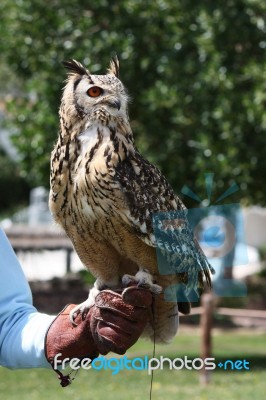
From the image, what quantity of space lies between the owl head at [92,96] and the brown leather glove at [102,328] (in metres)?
0.90

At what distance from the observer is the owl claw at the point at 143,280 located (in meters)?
3.35

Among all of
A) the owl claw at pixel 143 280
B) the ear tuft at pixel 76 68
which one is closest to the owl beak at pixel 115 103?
the ear tuft at pixel 76 68

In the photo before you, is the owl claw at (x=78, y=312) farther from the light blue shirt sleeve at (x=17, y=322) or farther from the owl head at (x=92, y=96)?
the owl head at (x=92, y=96)

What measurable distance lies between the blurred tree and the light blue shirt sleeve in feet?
23.8

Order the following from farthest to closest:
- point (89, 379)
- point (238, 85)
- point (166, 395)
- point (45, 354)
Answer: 1. point (89, 379)
2. point (238, 85)
3. point (166, 395)
4. point (45, 354)

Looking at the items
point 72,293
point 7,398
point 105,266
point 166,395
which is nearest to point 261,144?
point 166,395

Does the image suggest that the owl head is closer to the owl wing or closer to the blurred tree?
the owl wing

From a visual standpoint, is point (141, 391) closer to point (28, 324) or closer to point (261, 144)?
point (261, 144)

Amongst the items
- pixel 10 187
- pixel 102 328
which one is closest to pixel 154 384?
pixel 102 328

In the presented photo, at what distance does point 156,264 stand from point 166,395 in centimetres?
656

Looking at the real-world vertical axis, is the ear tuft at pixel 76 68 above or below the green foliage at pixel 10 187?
above

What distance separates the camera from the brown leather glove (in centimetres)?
289

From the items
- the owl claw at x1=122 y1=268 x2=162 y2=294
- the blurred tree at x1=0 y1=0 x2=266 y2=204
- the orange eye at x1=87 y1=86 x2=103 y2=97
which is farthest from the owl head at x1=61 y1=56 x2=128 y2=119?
the blurred tree at x1=0 y1=0 x2=266 y2=204

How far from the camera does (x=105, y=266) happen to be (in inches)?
145
